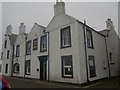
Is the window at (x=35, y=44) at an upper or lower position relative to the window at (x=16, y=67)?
upper

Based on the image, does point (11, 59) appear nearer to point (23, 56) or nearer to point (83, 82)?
point (23, 56)

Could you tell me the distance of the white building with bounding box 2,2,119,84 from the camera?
1004cm

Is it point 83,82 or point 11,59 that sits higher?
point 11,59

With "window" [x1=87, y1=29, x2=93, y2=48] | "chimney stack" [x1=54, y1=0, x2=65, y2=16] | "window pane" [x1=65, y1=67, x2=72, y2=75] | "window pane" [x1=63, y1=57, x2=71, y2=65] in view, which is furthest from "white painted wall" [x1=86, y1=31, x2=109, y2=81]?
"chimney stack" [x1=54, y1=0, x2=65, y2=16]

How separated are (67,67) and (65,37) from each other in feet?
10.9

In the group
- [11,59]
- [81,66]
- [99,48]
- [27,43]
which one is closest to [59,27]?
[81,66]

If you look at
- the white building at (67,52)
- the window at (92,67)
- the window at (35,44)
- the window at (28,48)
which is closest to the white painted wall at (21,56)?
the white building at (67,52)

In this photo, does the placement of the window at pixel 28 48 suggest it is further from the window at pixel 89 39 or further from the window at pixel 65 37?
the window at pixel 89 39

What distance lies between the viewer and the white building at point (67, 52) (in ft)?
32.9

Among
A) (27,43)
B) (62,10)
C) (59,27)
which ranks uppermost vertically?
(62,10)

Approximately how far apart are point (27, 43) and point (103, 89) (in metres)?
13.1

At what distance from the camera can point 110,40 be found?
1648cm

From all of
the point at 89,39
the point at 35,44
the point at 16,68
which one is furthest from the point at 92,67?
the point at 16,68

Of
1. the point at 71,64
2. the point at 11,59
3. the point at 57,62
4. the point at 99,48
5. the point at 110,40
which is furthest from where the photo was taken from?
the point at 11,59
